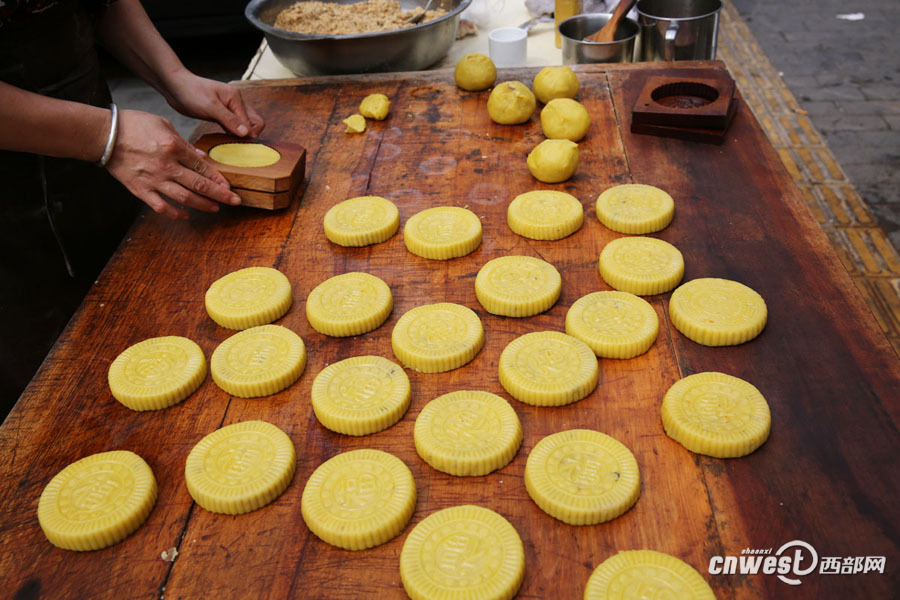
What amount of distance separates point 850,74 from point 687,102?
4.39 m

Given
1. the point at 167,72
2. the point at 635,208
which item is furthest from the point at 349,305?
the point at 167,72

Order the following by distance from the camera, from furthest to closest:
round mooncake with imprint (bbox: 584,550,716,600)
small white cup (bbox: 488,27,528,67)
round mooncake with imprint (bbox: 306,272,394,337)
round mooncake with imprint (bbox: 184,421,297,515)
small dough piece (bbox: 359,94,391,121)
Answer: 1. small white cup (bbox: 488,27,528,67)
2. small dough piece (bbox: 359,94,391,121)
3. round mooncake with imprint (bbox: 306,272,394,337)
4. round mooncake with imprint (bbox: 184,421,297,515)
5. round mooncake with imprint (bbox: 584,550,716,600)

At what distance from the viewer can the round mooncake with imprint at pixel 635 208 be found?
2252 millimetres

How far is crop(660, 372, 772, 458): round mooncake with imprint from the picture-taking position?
155 centimetres

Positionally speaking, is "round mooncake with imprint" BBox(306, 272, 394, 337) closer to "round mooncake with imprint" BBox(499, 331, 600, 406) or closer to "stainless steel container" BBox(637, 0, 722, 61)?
"round mooncake with imprint" BBox(499, 331, 600, 406)

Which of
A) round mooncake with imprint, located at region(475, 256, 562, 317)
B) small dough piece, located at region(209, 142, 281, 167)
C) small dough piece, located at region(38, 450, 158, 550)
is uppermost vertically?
small dough piece, located at region(209, 142, 281, 167)

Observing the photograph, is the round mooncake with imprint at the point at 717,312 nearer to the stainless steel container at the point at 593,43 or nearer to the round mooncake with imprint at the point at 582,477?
the round mooncake with imprint at the point at 582,477

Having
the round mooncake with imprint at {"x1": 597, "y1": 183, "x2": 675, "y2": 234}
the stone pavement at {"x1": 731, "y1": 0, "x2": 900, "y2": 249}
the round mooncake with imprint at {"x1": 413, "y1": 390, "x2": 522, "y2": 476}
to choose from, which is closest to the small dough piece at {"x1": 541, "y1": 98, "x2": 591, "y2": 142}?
the round mooncake with imprint at {"x1": 597, "y1": 183, "x2": 675, "y2": 234}

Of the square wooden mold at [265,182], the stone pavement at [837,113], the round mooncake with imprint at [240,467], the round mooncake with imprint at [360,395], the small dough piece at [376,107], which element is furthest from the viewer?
the stone pavement at [837,113]

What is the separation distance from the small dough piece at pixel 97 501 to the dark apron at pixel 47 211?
1.14 m

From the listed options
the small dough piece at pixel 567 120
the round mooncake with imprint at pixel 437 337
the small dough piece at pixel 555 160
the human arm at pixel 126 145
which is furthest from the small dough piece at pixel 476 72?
the round mooncake with imprint at pixel 437 337

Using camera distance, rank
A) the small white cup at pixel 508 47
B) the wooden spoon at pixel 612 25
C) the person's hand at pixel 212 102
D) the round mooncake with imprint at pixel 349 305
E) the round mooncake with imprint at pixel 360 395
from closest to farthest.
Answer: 1. the round mooncake with imprint at pixel 360 395
2. the round mooncake with imprint at pixel 349 305
3. the person's hand at pixel 212 102
4. the wooden spoon at pixel 612 25
5. the small white cup at pixel 508 47

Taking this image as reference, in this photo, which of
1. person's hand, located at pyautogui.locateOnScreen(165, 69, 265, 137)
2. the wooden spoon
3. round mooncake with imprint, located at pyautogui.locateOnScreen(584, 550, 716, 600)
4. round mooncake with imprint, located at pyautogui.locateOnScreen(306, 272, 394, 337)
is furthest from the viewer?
the wooden spoon

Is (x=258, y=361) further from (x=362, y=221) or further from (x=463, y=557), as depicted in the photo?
(x=463, y=557)
